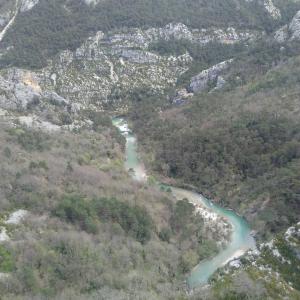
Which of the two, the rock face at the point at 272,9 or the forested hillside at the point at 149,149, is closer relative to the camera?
the forested hillside at the point at 149,149

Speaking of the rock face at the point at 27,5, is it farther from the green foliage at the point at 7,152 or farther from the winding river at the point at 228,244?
the green foliage at the point at 7,152

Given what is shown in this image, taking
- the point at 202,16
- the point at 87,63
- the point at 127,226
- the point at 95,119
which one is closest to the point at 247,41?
the point at 202,16

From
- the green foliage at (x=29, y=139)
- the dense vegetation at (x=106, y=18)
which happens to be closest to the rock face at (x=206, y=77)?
the dense vegetation at (x=106, y=18)

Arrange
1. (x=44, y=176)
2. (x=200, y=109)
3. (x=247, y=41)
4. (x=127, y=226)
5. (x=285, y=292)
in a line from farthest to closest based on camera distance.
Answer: (x=247, y=41) → (x=200, y=109) → (x=44, y=176) → (x=127, y=226) → (x=285, y=292)

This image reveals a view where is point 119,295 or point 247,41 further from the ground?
point 247,41

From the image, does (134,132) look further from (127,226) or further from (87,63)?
(127,226)

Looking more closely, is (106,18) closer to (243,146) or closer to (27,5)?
(27,5)
